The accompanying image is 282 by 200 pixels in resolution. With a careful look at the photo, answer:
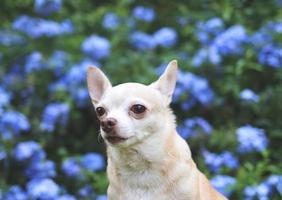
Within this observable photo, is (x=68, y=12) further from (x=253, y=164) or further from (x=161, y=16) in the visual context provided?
(x=253, y=164)

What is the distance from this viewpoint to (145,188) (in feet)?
13.5

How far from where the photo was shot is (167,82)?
13.9 ft

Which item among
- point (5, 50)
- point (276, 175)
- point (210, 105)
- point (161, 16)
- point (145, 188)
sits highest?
point (161, 16)

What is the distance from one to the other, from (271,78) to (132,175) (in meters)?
2.75

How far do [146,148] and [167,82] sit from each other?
0.43 meters

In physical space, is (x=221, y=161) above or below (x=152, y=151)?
above

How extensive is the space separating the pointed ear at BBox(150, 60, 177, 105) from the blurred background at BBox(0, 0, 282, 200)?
4.71 feet

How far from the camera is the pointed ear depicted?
4.23 meters

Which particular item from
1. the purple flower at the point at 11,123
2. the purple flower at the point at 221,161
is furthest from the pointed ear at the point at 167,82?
the purple flower at the point at 11,123

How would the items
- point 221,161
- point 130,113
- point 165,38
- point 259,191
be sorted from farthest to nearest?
point 165,38, point 221,161, point 259,191, point 130,113

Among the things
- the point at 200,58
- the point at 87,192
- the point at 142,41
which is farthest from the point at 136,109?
the point at 142,41

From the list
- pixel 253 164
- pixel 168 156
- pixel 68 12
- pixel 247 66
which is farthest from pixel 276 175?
pixel 68 12

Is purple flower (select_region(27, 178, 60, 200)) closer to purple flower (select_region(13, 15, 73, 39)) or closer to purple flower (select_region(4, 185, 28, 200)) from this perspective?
purple flower (select_region(4, 185, 28, 200))

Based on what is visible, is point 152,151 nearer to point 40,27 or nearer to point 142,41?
point 142,41
